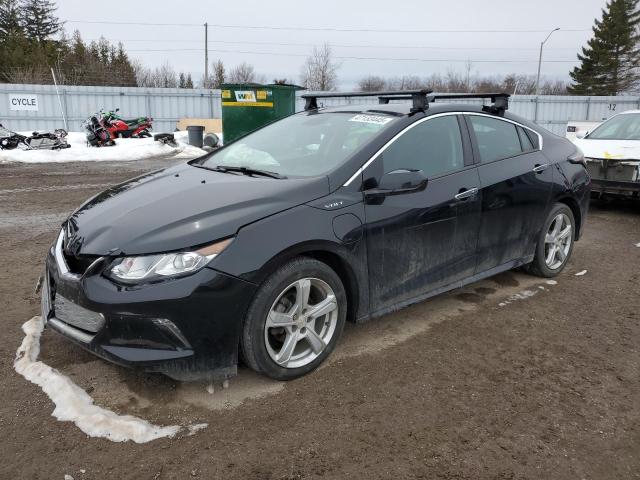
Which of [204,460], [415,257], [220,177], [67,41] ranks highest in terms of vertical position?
[67,41]

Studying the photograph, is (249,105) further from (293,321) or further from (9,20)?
(9,20)

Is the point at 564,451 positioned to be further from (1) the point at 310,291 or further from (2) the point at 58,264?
(2) the point at 58,264

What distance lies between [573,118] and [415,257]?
29040 millimetres

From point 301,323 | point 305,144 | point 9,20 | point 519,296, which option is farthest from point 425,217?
point 9,20

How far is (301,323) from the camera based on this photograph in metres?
3.18

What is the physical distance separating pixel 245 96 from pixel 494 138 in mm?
12066

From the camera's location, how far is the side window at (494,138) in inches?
166

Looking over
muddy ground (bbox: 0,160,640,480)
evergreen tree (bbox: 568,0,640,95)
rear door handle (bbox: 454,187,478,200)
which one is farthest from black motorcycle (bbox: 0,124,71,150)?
evergreen tree (bbox: 568,0,640,95)

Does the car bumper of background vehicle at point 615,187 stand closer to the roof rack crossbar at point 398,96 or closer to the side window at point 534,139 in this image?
the side window at point 534,139

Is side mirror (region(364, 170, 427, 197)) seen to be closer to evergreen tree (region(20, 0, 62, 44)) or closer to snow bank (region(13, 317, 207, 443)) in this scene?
snow bank (region(13, 317, 207, 443))

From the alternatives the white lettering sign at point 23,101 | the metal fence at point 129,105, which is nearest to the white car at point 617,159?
the metal fence at point 129,105

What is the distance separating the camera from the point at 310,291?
3.24m

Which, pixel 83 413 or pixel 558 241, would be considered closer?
pixel 83 413

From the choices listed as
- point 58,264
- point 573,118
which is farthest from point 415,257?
point 573,118
